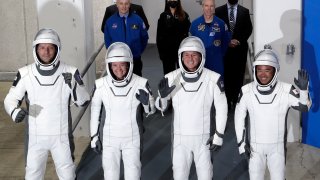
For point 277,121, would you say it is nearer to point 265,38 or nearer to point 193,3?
point 265,38

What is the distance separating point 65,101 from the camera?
6453 mm

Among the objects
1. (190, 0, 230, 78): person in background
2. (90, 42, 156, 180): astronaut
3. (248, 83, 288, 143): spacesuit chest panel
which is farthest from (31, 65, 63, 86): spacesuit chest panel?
A: (190, 0, 230, 78): person in background

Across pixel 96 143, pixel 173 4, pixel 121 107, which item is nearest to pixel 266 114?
pixel 121 107

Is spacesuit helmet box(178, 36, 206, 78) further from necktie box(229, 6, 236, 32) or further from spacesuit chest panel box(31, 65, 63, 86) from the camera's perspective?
necktie box(229, 6, 236, 32)

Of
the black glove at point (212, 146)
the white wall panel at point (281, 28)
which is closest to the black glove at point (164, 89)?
the black glove at point (212, 146)

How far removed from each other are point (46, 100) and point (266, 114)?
215 cm

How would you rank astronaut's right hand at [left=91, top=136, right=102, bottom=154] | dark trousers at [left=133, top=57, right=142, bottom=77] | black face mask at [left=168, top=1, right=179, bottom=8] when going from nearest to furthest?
astronaut's right hand at [left=91, top=136, right=102, bottom=154]
dark trousers at [left=133, top=57, right=142, bottom=77]
black face mask at [left=168, top=1, right=179, bottom=8]

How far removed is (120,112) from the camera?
632 centimetres

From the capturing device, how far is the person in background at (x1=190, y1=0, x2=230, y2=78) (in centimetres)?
773

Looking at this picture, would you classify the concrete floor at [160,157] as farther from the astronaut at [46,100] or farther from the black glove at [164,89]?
the black glove at [164,89]

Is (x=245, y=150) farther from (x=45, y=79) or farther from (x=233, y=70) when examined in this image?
(x=233, y=70)

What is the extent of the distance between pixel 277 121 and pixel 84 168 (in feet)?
8.01

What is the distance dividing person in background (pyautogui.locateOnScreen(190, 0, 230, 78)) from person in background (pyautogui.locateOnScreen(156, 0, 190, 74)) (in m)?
0.79

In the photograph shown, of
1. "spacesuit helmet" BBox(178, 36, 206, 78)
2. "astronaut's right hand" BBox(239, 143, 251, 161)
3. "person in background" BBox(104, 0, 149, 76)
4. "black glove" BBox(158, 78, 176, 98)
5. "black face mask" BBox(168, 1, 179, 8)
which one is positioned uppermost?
"black face mask" BBox(168, 1, 179, 8)
